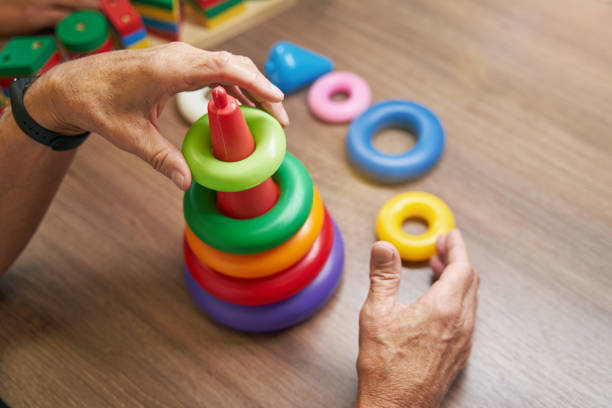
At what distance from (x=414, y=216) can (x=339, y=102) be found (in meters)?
0.44

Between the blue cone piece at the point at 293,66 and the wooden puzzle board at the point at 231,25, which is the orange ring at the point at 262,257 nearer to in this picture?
the blue cone piece at the point at 293,66

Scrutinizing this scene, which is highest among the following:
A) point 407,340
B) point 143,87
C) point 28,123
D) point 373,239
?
point 143,87

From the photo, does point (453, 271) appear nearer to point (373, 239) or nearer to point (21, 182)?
point (373, 239)

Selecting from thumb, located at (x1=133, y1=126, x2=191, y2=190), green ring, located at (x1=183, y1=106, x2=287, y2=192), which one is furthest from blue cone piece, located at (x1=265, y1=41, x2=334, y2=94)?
thumb, located at (x1=133, y1=126, x2=191, y2=190)

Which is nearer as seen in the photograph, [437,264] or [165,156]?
[165,156]

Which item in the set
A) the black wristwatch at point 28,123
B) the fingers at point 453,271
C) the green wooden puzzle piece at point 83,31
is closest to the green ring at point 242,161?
the black wristwatch at point 28,123

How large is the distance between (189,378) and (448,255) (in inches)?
23.6

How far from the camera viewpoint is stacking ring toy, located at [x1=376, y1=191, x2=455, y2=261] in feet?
3.75

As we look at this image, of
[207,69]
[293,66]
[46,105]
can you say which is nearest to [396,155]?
[293,66]

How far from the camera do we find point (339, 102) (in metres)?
1.48

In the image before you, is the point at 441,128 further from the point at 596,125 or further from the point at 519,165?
the point at 596,125

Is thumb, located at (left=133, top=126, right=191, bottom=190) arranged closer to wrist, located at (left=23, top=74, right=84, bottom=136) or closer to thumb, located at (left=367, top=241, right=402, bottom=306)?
wrist, located at (left=23, top=74, right=84, bottom=136)

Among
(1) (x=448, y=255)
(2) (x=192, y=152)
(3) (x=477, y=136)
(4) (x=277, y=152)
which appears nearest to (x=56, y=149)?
(2) (x=192, y=152)

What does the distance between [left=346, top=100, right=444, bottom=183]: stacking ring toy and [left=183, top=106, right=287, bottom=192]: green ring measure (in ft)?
1.53
